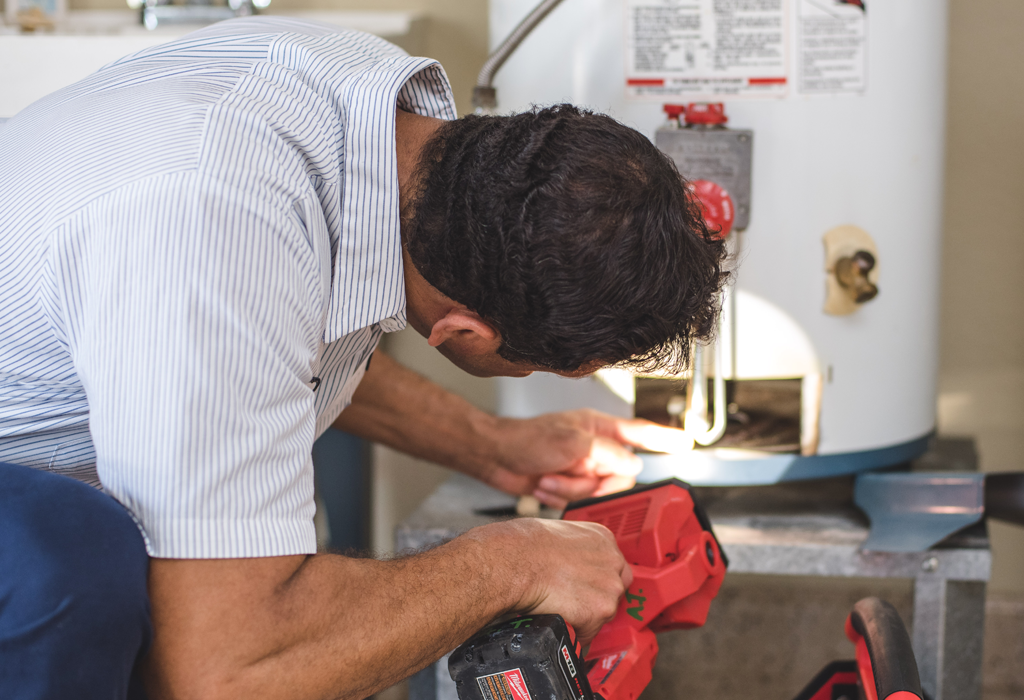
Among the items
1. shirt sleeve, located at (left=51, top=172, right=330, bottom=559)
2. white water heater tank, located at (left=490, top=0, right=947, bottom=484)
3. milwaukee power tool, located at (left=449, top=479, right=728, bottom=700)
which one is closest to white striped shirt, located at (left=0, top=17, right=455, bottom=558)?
shirt sleeve, located at (left=51, top=172, right=330, bottom=559)

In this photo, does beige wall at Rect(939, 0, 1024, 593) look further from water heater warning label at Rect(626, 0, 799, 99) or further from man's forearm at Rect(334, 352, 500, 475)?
man's forearm at Rect(334, 352, 500, 475)

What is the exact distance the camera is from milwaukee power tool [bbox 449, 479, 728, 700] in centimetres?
63

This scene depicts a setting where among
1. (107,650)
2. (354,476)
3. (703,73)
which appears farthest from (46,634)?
(354,476)

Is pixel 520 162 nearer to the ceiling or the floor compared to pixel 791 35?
nearer to the floor

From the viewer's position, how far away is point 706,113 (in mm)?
946

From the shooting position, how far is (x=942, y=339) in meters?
1.48

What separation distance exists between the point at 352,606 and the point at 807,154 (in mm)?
724

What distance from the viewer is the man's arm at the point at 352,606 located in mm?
562

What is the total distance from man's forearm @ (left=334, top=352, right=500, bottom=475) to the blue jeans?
1.88ft

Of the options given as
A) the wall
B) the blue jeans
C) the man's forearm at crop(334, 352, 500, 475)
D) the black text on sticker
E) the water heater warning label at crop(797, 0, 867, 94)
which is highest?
the wall

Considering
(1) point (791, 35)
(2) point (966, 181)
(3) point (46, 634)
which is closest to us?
(3) point (46, 634)

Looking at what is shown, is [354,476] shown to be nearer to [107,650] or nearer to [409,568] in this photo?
[409,568]

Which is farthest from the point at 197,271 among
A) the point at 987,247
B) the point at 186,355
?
the point at 987,247

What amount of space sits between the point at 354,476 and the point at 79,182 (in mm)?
1098
